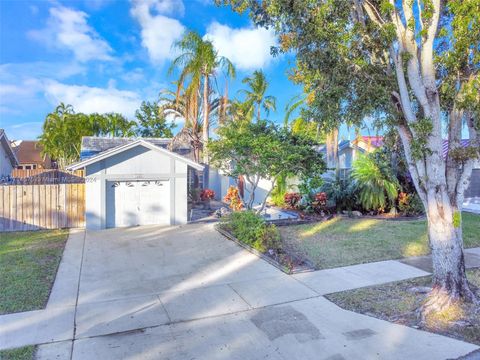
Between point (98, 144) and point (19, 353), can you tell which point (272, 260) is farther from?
point (98, 144)

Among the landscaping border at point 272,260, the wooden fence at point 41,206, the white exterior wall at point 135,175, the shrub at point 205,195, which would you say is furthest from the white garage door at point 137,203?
the shrub at point 205,195

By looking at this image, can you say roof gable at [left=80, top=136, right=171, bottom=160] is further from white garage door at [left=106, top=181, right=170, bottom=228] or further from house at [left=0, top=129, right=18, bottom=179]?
house at [left=0, top=129, right=18, bottom=179]

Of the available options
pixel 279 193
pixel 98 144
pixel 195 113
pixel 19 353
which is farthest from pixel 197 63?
pixel 19 353

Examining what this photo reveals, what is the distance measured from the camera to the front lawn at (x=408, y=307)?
4691 millimetres

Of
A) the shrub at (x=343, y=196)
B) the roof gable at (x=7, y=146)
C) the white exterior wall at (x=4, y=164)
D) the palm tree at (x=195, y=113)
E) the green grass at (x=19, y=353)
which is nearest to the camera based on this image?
the green grass at (x=19, y=353)

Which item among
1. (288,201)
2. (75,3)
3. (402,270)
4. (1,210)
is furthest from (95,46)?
(402,270)

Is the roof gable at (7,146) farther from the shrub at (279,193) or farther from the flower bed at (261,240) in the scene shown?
the flower bed at (261,240)

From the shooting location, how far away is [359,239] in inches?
399

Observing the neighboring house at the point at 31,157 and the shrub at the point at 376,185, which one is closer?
the shrub at the point at 376,185

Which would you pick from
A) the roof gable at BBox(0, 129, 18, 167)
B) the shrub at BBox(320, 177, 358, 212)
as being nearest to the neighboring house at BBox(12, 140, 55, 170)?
the roof gable at BBox(0, 129, 18, 167)

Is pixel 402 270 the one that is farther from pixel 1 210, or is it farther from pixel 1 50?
pixel 1 210

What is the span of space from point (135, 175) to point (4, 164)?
55.3ft

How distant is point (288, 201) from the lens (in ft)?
52.3

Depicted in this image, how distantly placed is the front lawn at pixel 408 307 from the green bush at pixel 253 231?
3198 mm
